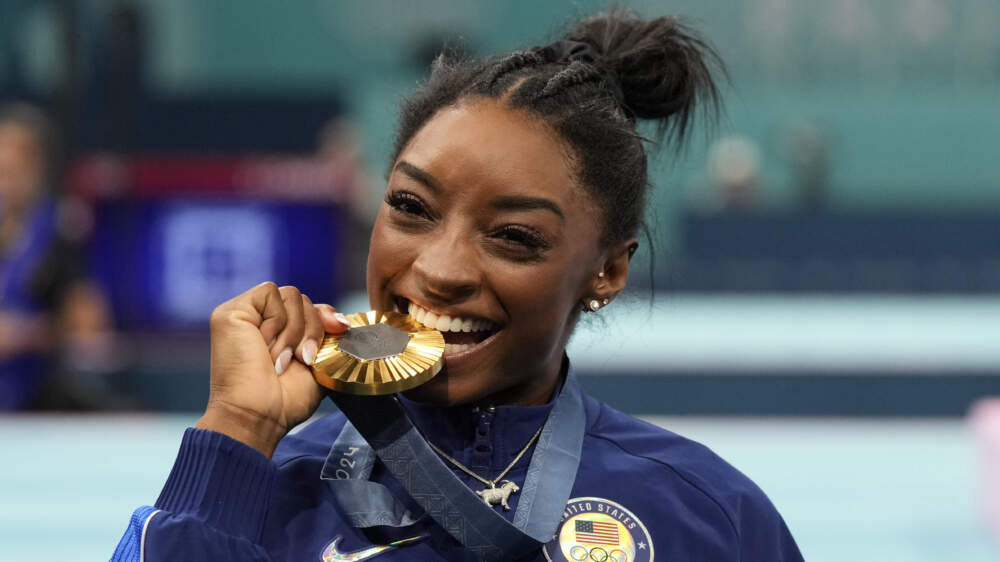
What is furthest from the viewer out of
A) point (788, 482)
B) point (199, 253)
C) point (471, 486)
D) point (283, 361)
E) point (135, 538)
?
point (199, 253)

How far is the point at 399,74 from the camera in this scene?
11828 millimetres

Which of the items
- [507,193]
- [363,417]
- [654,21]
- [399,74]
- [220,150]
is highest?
[399,74]

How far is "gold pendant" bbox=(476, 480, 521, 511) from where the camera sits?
55.9 inches

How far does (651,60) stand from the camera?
1.63m

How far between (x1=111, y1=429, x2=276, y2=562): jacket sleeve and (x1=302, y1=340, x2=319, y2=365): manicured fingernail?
13cm

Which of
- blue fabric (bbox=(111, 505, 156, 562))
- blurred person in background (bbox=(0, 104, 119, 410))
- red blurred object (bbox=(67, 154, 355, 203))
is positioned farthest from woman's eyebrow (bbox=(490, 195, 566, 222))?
red blurred object (bbox=(67, 154, 355, 203))

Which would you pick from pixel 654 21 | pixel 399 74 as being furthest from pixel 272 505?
pixel 399 74

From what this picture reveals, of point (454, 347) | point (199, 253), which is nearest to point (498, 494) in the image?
point (454, 347)

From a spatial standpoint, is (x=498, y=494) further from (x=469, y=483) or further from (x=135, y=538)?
(x=135, y=538)

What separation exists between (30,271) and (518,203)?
362cm

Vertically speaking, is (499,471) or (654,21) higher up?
(654,21)

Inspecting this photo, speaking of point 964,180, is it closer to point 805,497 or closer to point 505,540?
point 805,497

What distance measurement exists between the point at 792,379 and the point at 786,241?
12.2ft

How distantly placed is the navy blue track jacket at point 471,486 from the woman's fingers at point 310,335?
0.13 m
